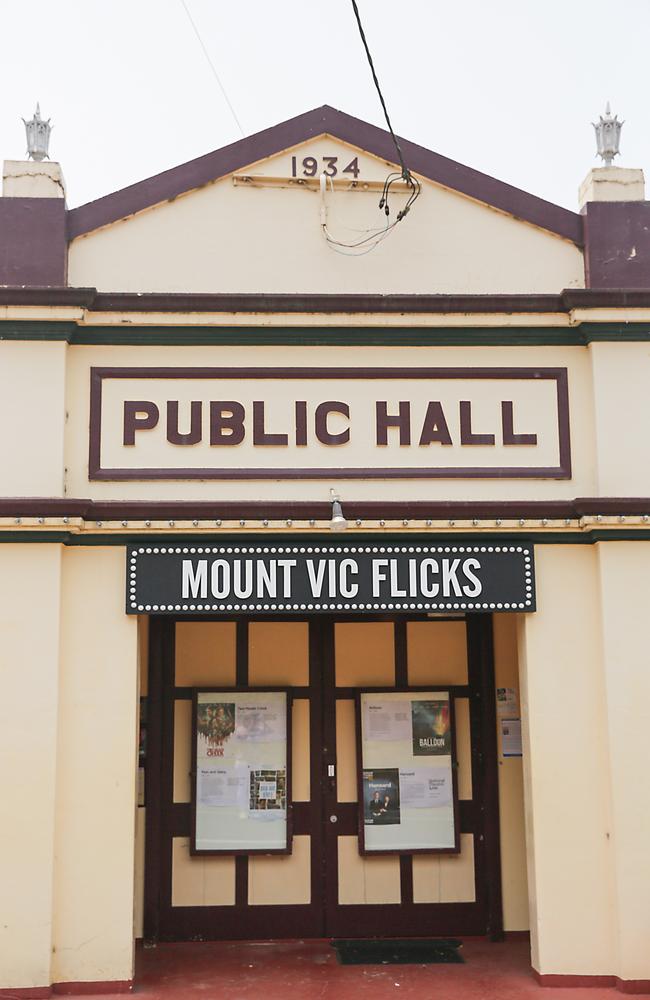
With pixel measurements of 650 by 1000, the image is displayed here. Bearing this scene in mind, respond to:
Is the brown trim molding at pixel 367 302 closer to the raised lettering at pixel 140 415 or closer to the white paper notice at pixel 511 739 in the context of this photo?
the raised lettering at pixel 140 415

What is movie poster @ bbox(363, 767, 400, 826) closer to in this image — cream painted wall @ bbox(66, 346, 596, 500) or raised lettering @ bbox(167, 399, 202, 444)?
cream painted wall @ bbox(66, 346, 596, 500)

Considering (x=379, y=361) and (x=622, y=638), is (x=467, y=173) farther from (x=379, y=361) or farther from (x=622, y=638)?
(x=622, y=638)

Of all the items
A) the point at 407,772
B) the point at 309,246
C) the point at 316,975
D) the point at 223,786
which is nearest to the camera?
the point at 316,975

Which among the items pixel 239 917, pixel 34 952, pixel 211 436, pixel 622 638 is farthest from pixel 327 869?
pixel 211 436

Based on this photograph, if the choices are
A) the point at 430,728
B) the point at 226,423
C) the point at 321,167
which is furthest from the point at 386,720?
the point at 321,167

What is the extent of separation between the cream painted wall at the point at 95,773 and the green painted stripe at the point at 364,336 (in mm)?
1730

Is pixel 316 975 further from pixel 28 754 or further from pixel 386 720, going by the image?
pixel 28 754

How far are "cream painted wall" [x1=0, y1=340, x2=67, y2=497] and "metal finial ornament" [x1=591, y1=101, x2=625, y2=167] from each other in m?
4.77

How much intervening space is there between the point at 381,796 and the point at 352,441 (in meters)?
3.16

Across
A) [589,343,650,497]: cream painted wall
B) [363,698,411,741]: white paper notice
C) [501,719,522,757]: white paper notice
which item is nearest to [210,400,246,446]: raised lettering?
[363,698,411,741]: white paper notice

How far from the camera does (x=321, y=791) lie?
9.23 metres

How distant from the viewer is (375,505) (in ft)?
27.0

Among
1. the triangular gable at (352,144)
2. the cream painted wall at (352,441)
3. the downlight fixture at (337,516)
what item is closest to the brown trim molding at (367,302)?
the cream painted wall at (352,441)

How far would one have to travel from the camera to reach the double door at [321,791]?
9031 millimetres
